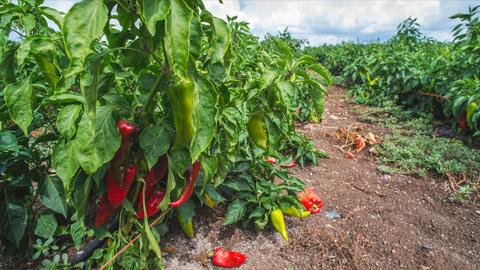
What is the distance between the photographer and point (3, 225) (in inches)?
54.5

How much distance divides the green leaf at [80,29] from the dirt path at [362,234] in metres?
1.20

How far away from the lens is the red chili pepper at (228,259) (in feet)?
5.35

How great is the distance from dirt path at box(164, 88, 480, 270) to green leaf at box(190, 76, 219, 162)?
35.2 inches

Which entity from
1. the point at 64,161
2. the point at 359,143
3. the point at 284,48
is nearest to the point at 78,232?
the point at 64,161

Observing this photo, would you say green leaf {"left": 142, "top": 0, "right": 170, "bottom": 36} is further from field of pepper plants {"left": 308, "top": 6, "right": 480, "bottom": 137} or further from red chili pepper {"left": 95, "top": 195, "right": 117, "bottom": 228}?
field of pepper plants {"left": 308, "top": 6, "right": 480, "bottom": 137}

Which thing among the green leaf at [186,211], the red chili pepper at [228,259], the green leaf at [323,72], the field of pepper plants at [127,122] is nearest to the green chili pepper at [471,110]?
the field of pepper plants at [127,122]

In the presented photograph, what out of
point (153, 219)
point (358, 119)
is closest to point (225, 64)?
point (153, 219)

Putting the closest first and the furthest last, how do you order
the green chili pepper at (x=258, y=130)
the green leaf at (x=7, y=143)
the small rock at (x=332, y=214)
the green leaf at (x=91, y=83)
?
the green leaf at (x=91, y=83) < the green leaf at (x=7, y=143) < the green chili pepper at (x=258, y=130) < the small rock at (x=332, y=214)

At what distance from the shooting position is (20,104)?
114cm

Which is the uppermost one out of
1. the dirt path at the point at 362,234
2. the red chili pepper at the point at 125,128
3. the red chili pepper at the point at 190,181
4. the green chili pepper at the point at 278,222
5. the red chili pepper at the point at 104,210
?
the red chili pepper at the point at 125,128

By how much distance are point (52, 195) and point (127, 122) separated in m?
0.55

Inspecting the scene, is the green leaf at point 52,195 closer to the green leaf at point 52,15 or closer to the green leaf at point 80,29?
the green leaf at point 52,15

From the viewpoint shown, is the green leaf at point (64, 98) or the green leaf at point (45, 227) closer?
the green leaf at point (64, 98)

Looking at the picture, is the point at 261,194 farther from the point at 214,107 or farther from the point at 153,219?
the point at 214,107
